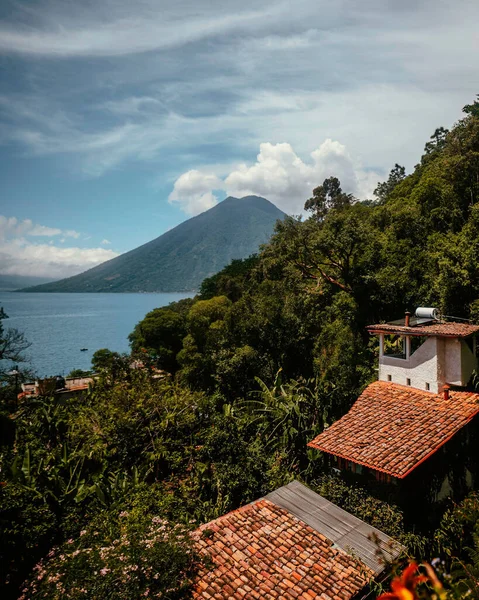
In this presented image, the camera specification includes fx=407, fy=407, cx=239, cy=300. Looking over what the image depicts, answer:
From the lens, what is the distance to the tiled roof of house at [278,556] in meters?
7.00

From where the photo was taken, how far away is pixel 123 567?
6633mm

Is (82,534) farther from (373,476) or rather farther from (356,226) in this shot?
(356,226)

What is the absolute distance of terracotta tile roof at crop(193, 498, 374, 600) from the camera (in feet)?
22.9

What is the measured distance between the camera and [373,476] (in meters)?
10.2

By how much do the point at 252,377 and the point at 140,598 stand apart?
1479 cm

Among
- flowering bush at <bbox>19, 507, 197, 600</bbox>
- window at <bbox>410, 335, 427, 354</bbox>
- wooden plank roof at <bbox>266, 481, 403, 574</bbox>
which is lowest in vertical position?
wooden plank roof at <bbox>266, 481, 403, 574</bbox>

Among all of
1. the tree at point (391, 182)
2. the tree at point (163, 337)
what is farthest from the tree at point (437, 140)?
the tree at point (163, 337)

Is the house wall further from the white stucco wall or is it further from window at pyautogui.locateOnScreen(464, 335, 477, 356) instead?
window at pyautogui.locateOnScreen(464, 335, 477, 356)

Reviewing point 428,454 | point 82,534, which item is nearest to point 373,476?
point 428,454

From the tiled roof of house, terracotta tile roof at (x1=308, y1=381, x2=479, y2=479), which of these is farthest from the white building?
the tiled roof of house

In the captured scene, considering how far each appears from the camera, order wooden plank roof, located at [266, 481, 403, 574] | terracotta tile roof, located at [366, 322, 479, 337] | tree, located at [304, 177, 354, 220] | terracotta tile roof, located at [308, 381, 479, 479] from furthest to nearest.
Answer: tree, located at [304, 177, 354, 220], terracotta tile roof, located at [366, 322, 479, 337], terracotta tile roof, located at [308, 381, 479, 479], wooden plank roof, located at [266, 481, 403, 574]

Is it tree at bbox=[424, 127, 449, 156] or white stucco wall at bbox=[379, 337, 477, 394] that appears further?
tree at bbox=[424, 127, 449, 156]

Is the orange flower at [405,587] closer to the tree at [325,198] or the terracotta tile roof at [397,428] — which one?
the terracotta tile roof at [397,428]

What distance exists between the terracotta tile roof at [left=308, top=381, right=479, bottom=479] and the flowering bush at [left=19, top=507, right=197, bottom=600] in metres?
4.82
